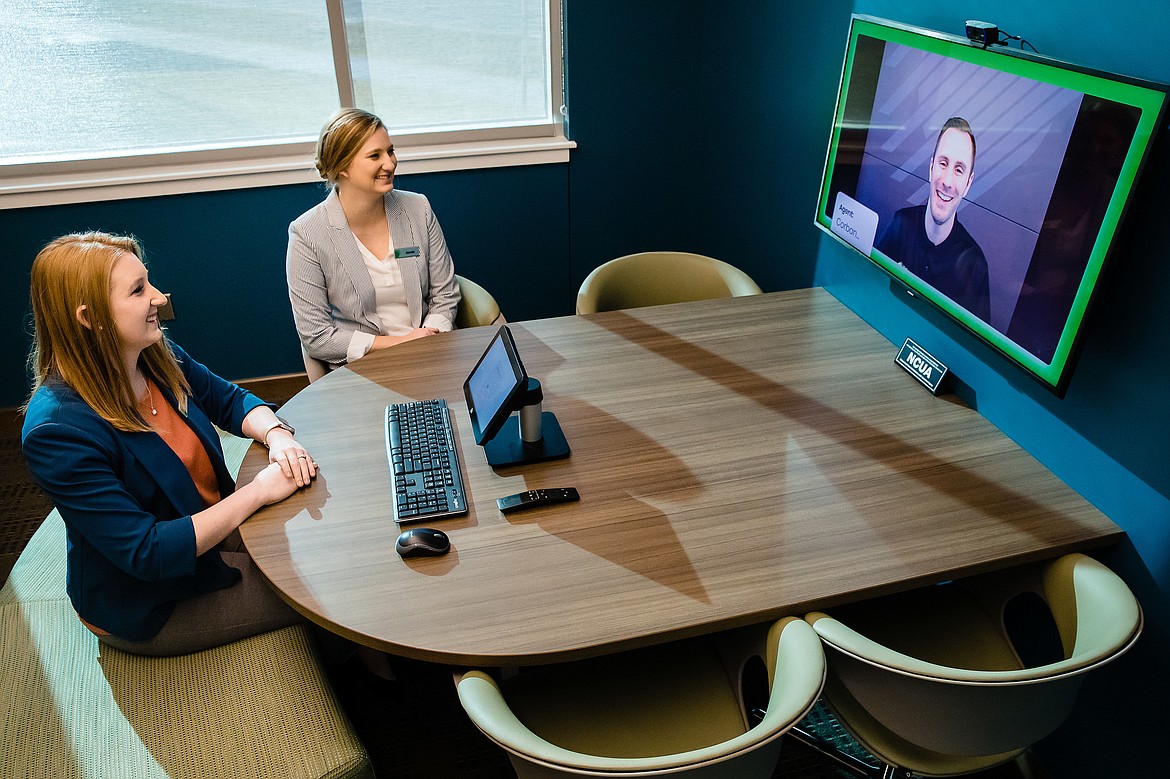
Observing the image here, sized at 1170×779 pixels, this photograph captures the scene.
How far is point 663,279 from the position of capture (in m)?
2.96

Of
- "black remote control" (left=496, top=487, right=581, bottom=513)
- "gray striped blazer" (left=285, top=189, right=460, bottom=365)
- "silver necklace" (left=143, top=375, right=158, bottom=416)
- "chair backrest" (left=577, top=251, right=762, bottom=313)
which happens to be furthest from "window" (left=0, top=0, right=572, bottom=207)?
"black remote control" (left=496, top=487, right=581, bottom=513)

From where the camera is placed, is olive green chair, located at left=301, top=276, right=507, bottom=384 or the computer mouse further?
olive green chair, located at left=301, top=276, right=507, bottom=384

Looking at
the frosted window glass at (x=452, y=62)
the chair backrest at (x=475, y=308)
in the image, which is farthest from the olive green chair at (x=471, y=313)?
the frosted window glass at (x=452, y=62)

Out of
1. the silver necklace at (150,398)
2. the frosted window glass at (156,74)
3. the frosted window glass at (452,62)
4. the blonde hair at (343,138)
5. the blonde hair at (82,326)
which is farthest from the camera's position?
the frosted window glass at (452,62)

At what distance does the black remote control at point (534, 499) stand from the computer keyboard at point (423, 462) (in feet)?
0.29

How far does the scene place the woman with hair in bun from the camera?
102 inches

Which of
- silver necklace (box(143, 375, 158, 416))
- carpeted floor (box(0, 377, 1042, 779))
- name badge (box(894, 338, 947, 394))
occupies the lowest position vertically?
carpeted floor (box(0, 377, 1042, 779))

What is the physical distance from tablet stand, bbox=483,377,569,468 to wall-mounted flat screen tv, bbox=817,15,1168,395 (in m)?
1.01

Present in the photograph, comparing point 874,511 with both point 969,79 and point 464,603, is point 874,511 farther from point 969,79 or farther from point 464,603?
point 969,79

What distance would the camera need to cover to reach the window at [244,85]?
3.12 m

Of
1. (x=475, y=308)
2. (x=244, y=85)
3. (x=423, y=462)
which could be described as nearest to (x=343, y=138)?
(x=475, y=308)

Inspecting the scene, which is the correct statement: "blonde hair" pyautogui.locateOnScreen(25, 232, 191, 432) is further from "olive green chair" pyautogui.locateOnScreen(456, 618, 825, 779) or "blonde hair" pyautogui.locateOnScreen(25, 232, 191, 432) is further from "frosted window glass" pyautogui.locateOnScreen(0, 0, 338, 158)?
"frosted window glass" pyautogui.locateOnScreen(0, 0, 338, 158)

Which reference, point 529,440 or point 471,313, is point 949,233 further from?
point 471,313

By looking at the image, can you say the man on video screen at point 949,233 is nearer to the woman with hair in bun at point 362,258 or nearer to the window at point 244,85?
the woman with hair in bun at point 362,258
